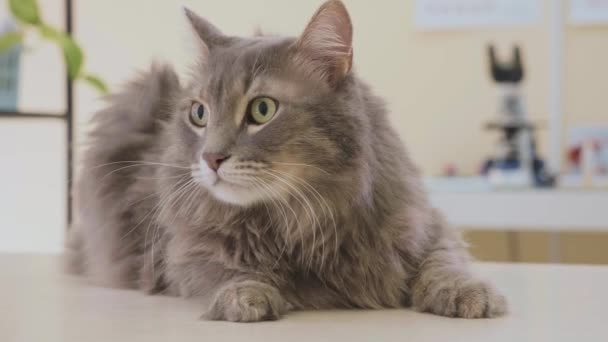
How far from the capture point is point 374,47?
12.0 feet

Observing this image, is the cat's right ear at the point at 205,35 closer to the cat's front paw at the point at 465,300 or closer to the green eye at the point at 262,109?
the green eye at the point at 262,109

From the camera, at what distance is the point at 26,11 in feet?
7.49

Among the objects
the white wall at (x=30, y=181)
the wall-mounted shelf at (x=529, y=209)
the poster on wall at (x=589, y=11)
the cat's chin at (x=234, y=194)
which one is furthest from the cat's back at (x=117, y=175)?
the poster on wall at (x=589, y=11)

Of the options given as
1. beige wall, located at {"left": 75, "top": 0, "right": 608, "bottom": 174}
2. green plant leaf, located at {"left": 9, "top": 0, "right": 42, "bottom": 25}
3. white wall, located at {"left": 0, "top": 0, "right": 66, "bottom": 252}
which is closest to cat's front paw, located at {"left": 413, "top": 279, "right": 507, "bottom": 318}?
green plant leaf, located at {"left": 9, "top": 0, "right": 42, "bottom": 25}

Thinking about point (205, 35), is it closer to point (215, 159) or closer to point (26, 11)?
point (215, 159)

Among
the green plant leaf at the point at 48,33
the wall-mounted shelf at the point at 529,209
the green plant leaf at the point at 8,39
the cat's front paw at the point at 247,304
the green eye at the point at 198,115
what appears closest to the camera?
the cat's front paw at the point at 247,304

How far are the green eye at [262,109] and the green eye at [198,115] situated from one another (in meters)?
0.12

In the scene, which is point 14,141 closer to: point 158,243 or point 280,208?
point 158,243

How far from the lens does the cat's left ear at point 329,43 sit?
3.84 feet

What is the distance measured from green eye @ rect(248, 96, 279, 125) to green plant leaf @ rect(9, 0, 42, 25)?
1.39 m

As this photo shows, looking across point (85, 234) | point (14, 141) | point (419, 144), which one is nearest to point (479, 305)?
point (85, 234)

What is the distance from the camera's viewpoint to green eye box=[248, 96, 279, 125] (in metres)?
1.18

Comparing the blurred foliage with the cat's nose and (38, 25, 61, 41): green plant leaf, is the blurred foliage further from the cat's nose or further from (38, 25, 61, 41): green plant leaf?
the cat's nose

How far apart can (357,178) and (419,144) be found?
8.33 ft
